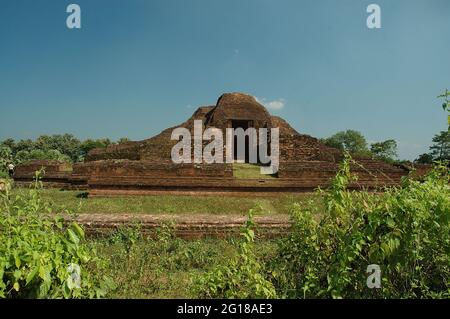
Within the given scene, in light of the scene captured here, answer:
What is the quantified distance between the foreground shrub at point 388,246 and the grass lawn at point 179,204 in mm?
4318

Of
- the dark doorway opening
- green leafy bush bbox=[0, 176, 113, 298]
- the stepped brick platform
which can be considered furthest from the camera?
the dark doorway opening

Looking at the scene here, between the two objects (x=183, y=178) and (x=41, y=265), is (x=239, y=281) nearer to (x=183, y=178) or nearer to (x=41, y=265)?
(x=41, y=265)

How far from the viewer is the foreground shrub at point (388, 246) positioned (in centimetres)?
214

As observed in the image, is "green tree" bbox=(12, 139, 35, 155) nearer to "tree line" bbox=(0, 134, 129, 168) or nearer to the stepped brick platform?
"tree line" bbox=(0, 134, 129, 168)

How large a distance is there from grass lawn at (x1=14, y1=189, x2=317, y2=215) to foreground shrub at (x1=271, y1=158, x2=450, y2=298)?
432 centimetres

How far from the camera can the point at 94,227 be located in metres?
4.80

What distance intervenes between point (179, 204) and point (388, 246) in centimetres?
651

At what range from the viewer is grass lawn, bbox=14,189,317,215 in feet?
24.3

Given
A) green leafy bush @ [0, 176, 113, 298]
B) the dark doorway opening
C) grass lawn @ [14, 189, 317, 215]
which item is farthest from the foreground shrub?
the dark doorway opening

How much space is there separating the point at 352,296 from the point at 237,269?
2.85 feet

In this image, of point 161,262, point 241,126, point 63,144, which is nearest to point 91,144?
point 63,144

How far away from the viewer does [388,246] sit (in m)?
2.09
